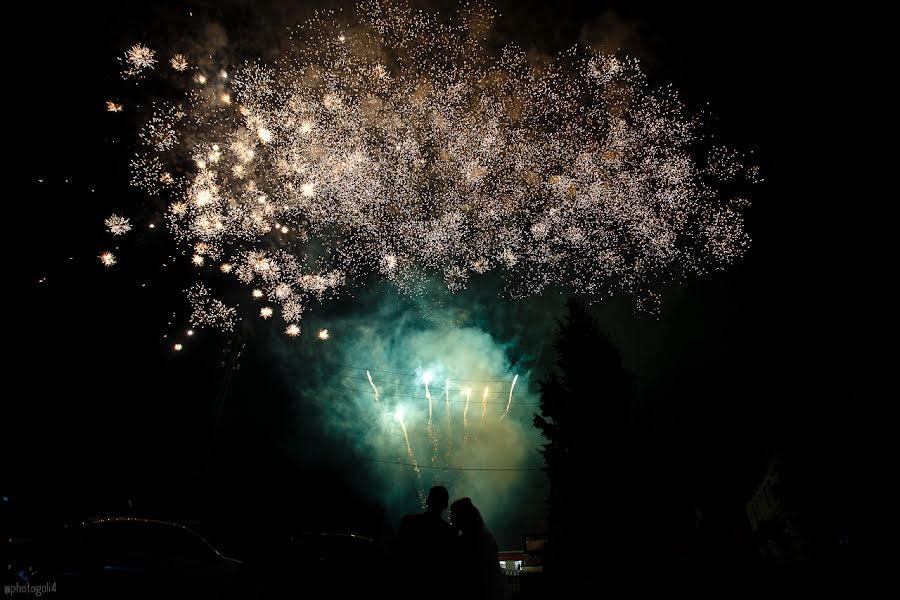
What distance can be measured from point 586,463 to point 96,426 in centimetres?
2060

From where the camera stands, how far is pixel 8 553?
20.2ft

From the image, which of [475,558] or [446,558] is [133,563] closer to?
[446,558]

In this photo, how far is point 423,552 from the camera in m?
4.11

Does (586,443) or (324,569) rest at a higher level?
(586,443)

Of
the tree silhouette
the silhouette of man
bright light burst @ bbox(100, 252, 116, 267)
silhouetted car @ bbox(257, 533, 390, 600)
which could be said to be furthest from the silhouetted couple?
bright light burst @ bbox(100, 252, 116, 267)

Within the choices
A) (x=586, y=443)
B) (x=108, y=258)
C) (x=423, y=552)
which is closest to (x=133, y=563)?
(x=423, y=552)

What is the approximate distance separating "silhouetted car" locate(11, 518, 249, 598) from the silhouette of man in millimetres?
5397

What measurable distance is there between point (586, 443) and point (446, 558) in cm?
1534

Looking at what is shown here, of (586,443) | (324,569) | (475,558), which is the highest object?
(586,443)

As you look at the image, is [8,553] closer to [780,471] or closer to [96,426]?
[96,426]

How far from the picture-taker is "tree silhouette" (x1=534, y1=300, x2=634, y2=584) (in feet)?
52.5

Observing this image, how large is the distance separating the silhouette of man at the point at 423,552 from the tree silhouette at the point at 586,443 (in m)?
12.3

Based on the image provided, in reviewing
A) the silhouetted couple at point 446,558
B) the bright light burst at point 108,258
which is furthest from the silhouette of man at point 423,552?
the bright light burst at point 108,258

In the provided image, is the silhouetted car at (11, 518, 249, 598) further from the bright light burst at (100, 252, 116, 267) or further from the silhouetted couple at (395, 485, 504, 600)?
the bright light burst at (100, 252, 116, 267)
